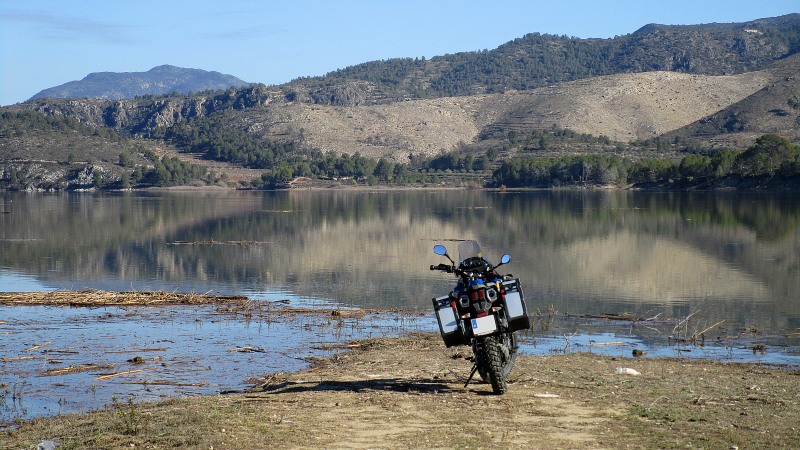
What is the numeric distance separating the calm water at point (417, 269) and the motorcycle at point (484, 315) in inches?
193

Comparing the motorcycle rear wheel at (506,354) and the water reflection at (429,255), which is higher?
the motorcycle rear wheel at (506,354)

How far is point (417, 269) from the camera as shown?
36.4 metres

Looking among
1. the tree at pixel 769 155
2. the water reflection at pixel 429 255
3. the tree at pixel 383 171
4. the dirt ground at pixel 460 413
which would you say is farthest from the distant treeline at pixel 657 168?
the dirt ground at pixel 460 413

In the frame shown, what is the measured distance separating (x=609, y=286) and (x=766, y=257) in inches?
487

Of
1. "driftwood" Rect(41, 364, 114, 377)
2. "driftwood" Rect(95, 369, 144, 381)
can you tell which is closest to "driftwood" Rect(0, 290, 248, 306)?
"driftwood" Rect(41, 364, 114, 377)

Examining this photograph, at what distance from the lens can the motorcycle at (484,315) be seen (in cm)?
1327

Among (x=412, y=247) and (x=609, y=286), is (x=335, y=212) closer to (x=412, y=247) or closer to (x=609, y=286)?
(x=412, y=247)

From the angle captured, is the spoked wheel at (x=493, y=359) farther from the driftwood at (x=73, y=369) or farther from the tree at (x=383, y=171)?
the tree at (x=383, y=171)

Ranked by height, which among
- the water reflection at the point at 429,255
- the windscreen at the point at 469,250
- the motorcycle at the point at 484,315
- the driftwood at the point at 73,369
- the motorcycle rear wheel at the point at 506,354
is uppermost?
the windscreen at the point at 469,250

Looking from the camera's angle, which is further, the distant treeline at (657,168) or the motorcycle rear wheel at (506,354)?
the distant treeline at (657,168)

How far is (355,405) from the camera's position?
1293cm

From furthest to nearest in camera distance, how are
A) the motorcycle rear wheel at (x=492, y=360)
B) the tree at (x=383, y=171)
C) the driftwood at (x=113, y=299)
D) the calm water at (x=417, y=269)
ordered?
the tree at (x=383, y=171) < the driftwood at (x=113, y=299) < the calm water at (x=417, y=269) < the motorcycle rear wheel at (x=492, y=360)

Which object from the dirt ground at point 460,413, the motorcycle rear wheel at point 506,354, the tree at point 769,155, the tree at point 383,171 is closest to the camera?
the dirt ground at point 460,413

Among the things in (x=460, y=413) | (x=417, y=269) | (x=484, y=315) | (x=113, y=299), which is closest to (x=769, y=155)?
(x=417, y=269)
